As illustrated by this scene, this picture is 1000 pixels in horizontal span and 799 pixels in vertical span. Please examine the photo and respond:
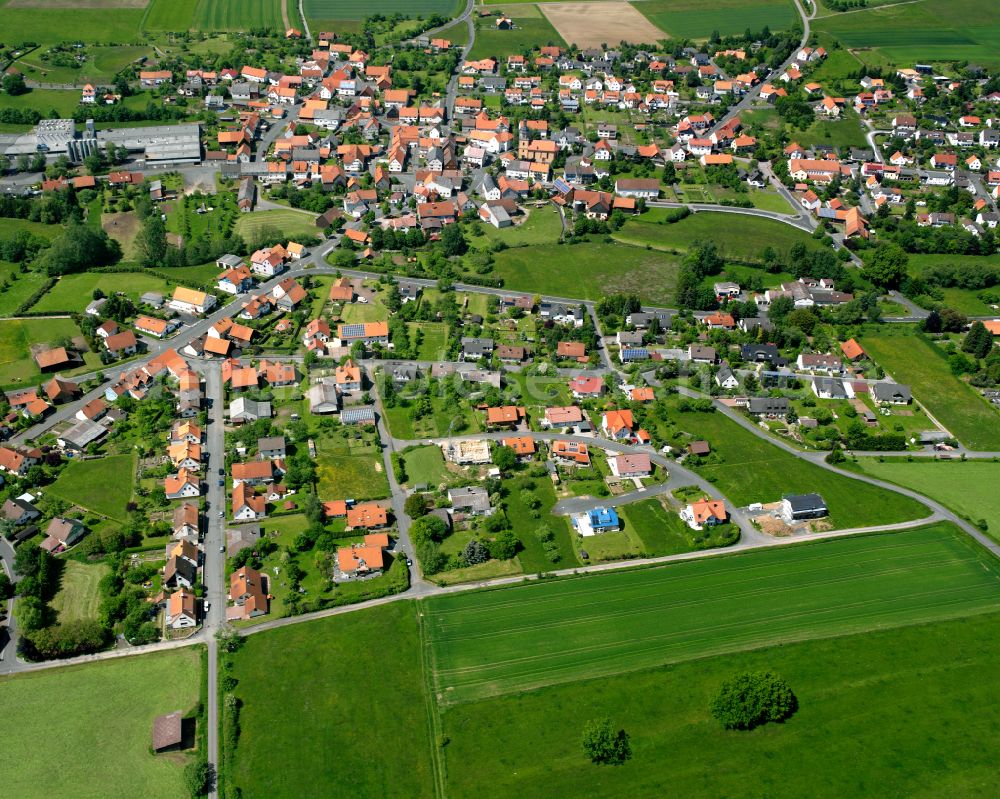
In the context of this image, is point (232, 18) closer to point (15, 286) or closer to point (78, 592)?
point (15, 286)

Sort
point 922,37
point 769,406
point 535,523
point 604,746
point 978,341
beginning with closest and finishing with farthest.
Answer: point 604,746
point 535,523
point 769,406
point 978,341
point 922,37

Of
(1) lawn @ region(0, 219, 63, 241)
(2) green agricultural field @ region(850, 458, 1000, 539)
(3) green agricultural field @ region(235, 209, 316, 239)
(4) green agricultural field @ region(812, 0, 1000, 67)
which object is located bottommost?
(2) green agricultural field @ region(850, 458, 1000, 539)

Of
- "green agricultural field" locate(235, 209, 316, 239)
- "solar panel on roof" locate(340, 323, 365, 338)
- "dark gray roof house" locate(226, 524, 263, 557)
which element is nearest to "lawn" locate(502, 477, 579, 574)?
"dark gray roof house" locate(226, 524, 263, 557)

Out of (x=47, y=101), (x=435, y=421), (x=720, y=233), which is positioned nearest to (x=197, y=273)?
(x=435, y=421)

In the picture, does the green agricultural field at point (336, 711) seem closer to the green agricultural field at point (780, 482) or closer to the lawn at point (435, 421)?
the lawn at point (435, 421)

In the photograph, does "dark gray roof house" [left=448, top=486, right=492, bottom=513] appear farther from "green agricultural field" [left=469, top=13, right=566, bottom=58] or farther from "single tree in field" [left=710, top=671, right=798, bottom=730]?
"green agricultural field" [left=469, top=13, right=566, bottom=58]
